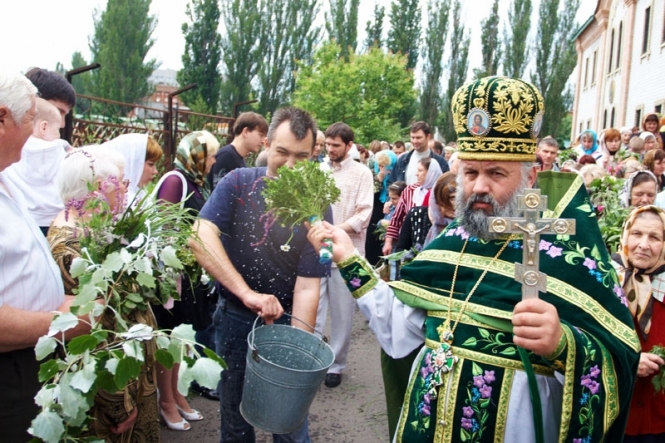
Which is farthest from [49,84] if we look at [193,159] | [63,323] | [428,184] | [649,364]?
[649,364]

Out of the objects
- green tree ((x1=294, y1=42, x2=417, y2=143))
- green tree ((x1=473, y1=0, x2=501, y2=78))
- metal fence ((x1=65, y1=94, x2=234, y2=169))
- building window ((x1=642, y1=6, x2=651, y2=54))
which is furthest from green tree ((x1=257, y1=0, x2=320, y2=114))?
metal fence ((x1=65, y1=94, x2=234, y2=169))

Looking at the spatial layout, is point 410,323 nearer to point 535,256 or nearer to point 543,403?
point 543,403

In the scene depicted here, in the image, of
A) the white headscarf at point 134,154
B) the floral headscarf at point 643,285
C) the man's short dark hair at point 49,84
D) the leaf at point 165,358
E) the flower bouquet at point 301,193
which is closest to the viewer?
the leaf at point 165,358

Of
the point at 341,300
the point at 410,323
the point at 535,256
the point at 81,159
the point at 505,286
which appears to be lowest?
the point at 341,300

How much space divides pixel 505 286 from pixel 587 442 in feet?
1.94

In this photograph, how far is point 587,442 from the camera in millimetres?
2164

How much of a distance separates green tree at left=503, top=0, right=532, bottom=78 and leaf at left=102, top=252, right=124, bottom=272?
44015 millimetres

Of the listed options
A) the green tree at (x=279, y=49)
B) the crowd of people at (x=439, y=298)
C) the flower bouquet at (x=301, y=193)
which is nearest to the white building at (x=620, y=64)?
the green tree at (x=279, y=49)

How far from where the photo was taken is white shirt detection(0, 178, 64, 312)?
220 centimetres

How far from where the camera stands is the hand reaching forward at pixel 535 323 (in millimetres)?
1895

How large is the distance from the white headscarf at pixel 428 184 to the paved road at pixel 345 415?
1.75m

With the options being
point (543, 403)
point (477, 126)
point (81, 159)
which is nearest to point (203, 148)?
point (81, 159)

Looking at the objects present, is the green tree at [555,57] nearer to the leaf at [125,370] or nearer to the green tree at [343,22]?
the green tree at [343,22]

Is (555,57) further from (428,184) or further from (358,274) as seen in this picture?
(358,274)
